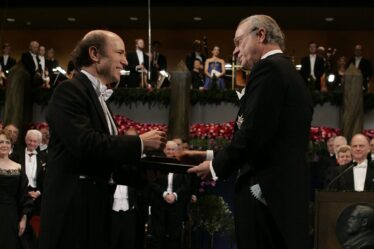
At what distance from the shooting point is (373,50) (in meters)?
22.8

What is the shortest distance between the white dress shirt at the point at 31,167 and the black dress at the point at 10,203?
1.14 meters

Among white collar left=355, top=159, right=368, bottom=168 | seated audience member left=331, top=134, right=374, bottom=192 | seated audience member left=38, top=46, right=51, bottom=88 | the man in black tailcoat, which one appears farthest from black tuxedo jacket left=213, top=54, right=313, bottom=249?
seated audience member left=38, top=46, right=51, bottom=88

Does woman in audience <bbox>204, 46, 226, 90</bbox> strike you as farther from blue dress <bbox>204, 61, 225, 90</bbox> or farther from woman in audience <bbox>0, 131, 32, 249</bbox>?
woman in audience <bbox>0, 131, 32, 249</bbox>

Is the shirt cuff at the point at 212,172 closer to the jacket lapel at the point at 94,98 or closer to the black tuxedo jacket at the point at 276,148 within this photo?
the black tuxedo jacket at the point at 276,148

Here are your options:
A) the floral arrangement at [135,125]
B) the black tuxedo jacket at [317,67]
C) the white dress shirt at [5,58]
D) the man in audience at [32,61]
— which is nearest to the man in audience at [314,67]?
the black tuxedo jacket at [317,67]

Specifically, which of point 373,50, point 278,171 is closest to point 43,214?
point 278,171

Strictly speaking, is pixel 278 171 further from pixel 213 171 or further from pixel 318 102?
pixel 318 102

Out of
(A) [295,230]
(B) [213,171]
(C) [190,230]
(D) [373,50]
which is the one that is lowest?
(C) [190,230]

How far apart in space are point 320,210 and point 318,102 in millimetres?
7370

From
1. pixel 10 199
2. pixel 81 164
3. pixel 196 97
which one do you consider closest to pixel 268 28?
pixel 81 164

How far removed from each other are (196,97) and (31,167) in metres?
4.75

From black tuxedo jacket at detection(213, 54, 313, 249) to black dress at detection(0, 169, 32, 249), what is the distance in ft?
18.0

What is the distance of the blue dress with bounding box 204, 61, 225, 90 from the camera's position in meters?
15.1

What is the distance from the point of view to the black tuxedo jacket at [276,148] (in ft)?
12.5
